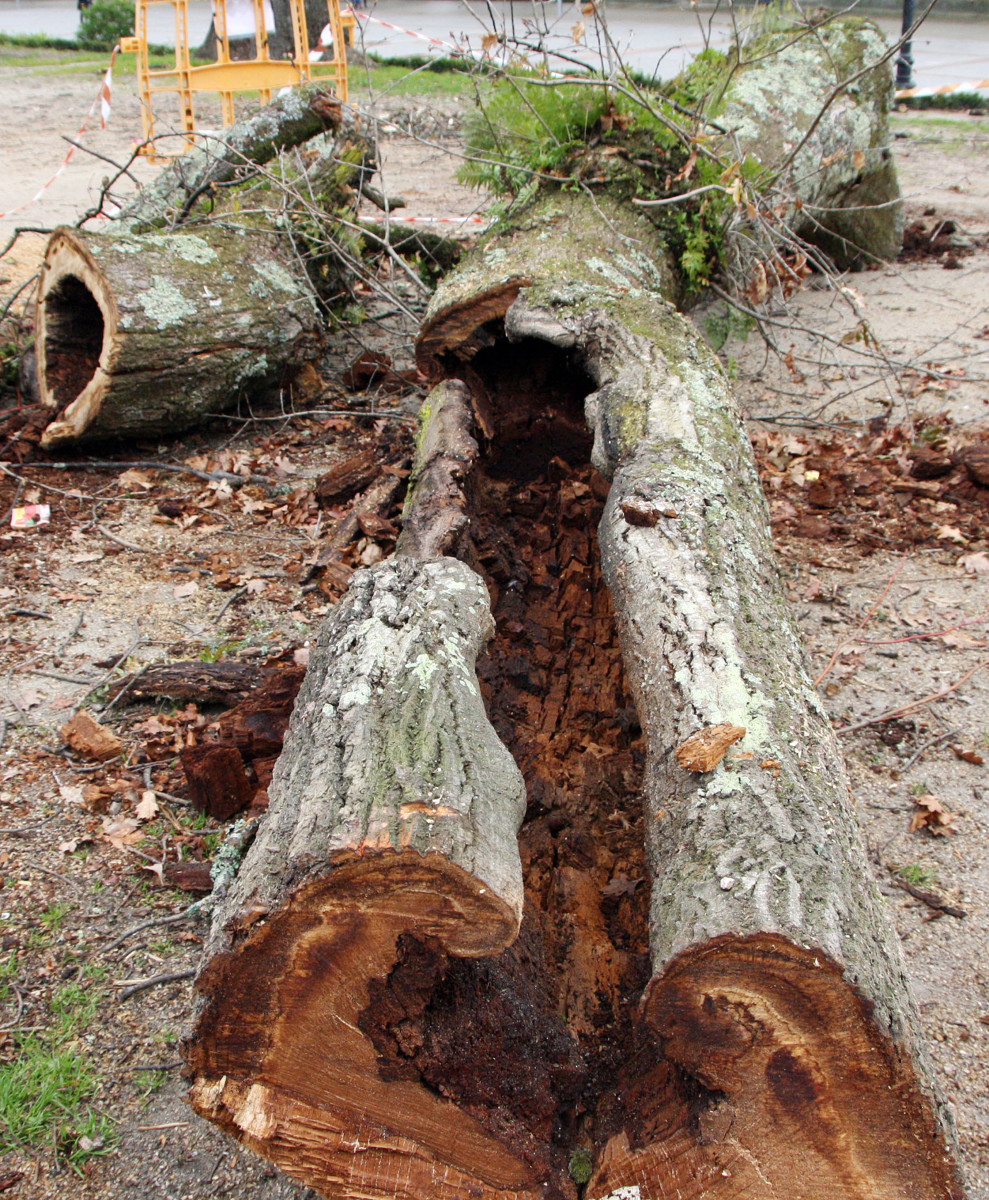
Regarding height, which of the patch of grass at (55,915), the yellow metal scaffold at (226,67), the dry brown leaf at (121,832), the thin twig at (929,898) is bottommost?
the patch of grass at (55,915)

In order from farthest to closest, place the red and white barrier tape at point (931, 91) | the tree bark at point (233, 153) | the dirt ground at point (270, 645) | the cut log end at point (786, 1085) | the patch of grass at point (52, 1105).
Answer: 1. the red and white barrier tape at point (931, 91)
2. the tree bark at point (233, 153)
3. the dirt ground at point (270, 645)
4. the patch of grass at point (52, 1105)
5. the cut log end at point (786, 1085)

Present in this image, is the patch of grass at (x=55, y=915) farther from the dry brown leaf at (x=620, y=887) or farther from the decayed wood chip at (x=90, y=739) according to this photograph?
the dry brown leaf at (x=620, y=887)

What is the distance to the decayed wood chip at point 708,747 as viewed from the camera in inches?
75.0

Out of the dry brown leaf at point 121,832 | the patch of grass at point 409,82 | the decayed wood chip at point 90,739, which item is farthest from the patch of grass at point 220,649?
the patch of grass at point 409,82

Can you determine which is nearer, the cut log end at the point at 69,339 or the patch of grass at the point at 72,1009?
the patch of grass at the point at 72,1009

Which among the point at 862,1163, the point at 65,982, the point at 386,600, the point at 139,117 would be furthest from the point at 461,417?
the point at 139,117

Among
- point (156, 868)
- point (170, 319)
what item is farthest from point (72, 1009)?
point (170, 319)

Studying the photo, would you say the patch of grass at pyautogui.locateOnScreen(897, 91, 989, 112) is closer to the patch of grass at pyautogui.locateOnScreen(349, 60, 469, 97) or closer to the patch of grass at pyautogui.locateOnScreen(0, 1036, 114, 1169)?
the patch of grass at pyautogui.locateOnScreen(349, 60, 469, 97)

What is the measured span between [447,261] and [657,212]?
82.1 inches

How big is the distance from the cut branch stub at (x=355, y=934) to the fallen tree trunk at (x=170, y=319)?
327 cm

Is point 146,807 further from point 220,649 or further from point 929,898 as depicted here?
point 929,898

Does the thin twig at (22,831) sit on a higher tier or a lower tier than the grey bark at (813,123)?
lower

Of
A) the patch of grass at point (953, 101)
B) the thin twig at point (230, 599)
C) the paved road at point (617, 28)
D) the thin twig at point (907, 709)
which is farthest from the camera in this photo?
the paved road at point (617, 28)

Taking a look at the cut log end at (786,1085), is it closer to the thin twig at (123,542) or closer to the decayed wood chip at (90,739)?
the decayed wood chip at (90,739)
